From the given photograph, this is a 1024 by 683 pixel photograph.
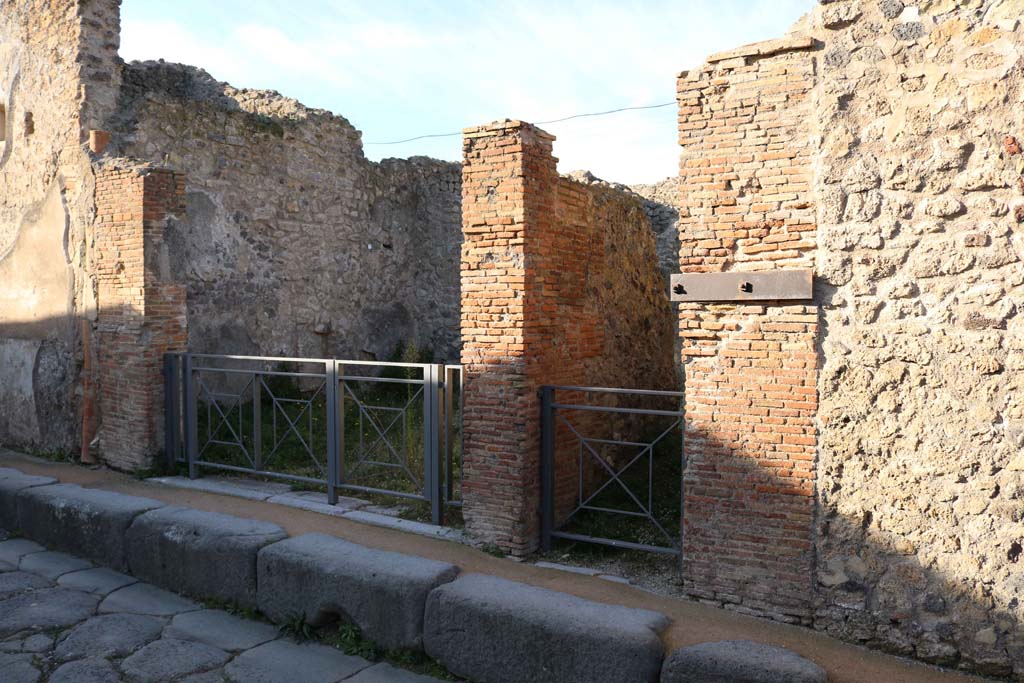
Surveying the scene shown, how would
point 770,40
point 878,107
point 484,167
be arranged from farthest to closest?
point 484,167, point 770,40, point 878,107

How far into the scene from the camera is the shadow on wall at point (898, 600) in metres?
3.56

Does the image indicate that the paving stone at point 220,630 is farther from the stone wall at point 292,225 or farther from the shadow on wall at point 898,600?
the stone wall at point 292,225

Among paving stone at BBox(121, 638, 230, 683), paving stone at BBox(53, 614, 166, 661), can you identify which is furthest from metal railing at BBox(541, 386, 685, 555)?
paving stone at BBox(53, 614, 166, 661)

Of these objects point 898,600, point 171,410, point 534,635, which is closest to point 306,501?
point 171,410

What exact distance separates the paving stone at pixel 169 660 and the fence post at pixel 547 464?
6.99ft

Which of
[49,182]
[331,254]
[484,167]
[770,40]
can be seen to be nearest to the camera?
[770,40]

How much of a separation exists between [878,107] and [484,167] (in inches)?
98.2

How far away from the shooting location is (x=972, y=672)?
3613 mm

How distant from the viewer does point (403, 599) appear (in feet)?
13.7

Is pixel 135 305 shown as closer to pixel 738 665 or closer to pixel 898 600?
pixel 738 665

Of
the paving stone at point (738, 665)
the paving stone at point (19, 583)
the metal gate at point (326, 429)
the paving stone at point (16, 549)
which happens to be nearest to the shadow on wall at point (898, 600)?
the paving stone at point (738, 665)

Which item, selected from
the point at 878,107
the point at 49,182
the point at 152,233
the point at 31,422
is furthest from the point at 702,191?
the point at 31,422

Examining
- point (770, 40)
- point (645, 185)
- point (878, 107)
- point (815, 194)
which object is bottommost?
point (815, 194)

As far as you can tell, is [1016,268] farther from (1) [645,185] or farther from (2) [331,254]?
(1) [645,185]
